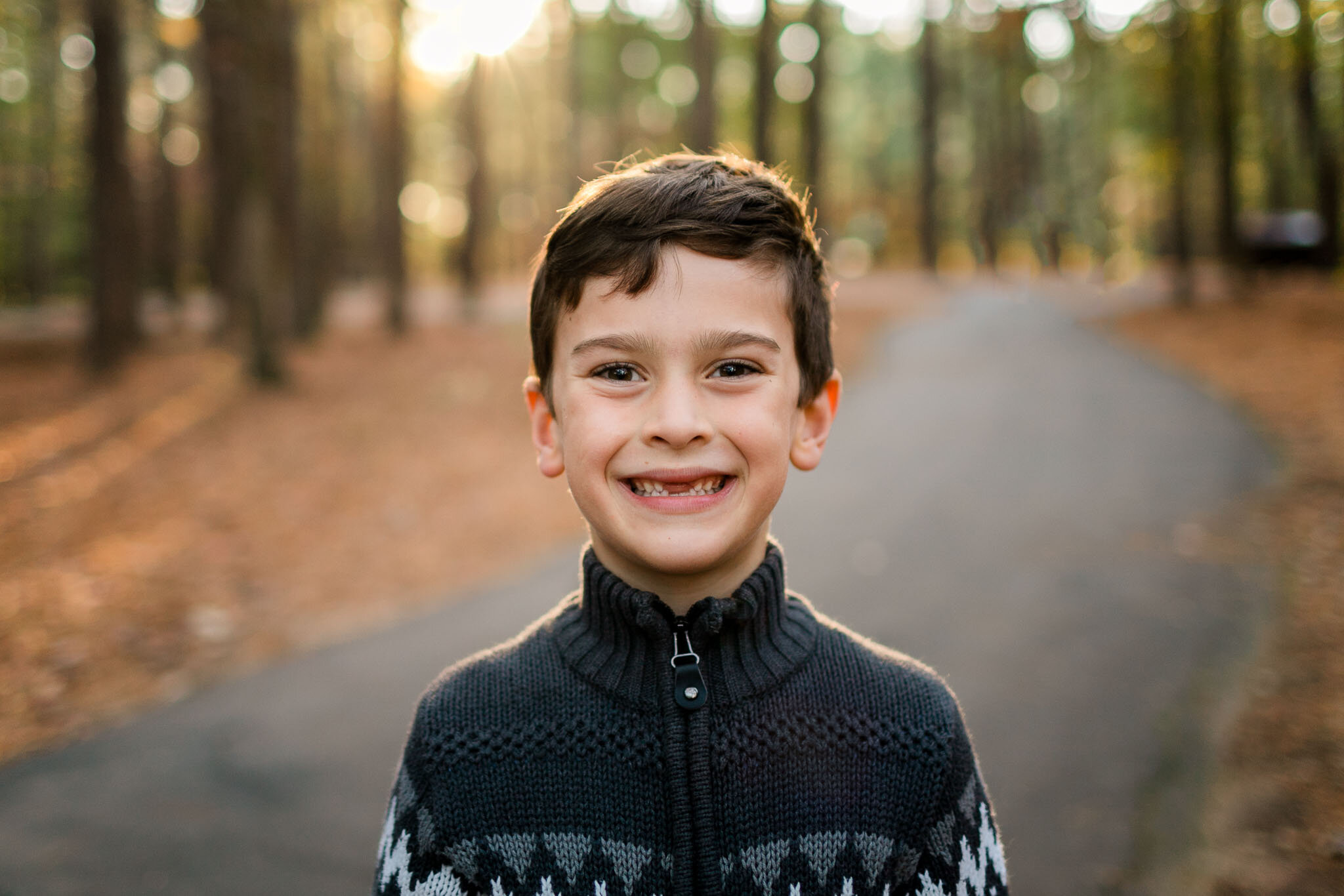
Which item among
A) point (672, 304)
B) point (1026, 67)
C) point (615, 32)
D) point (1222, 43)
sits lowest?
point (672, 304)

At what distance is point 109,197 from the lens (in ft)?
50.1

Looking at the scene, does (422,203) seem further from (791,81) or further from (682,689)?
(682,689)

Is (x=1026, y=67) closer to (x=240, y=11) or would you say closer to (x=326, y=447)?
(x=240, y=11)

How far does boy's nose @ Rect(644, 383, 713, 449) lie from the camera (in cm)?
160

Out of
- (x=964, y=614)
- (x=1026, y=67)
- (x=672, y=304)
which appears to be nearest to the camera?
(x=672, y=304)

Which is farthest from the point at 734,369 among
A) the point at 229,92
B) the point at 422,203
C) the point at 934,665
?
the point at 422,203

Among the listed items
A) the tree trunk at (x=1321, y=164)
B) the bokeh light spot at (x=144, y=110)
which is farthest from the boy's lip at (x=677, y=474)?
the bokeh light spot at (x=144, y=110)

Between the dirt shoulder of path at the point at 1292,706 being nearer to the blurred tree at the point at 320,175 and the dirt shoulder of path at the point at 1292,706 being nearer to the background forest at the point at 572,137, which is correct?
the background forest at the point at 572,137

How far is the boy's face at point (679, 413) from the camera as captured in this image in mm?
1642

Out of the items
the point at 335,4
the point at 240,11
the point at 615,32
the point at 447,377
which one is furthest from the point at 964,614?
the point at 615,32

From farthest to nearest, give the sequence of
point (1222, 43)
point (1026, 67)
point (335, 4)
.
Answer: point (1026, 67) < point (335, 4) < point (1222, 43)

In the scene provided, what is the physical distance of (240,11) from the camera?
12.3m

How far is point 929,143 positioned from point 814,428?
2842cm

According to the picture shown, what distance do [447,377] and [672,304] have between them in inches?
531
